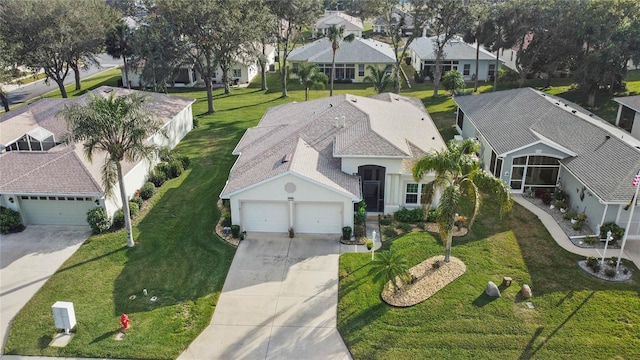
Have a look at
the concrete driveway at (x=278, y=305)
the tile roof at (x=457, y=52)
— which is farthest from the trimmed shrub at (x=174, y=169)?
the tile roof at (x=457, y=52)

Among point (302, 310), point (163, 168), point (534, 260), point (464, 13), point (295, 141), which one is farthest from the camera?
point (464, 13)

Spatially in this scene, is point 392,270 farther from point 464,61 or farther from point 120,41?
point 120,41

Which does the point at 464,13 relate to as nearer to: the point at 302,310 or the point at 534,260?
the point at 534,260

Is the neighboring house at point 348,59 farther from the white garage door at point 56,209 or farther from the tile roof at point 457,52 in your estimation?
the white garage door at point 56,209

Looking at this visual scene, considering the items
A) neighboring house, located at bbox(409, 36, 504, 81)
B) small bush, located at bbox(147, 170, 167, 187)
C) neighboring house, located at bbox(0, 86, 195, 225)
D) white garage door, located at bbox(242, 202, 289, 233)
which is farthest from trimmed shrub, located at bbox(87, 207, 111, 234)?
neighboring house, located at bbox(409, 36, 504, 81)

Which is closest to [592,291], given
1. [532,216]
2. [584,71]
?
[532,216]
